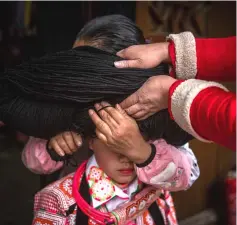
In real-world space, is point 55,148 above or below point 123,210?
above

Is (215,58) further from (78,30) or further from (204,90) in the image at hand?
(78,30)

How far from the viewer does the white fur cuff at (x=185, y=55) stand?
106cm

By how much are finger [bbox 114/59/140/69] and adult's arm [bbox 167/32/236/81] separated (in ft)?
0.32

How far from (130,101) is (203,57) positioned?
0.81 feet

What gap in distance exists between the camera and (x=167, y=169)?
1192 millimetres

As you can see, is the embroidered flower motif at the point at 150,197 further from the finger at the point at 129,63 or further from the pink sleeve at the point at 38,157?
the finger at the point at 129,63

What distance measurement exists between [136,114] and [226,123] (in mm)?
364

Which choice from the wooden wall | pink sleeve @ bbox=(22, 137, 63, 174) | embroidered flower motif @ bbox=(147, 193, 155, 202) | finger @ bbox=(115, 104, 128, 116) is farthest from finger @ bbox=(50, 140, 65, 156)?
the wooden wall

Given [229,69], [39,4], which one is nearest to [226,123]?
[229,69]

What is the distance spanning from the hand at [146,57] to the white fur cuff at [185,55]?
47 millimetres

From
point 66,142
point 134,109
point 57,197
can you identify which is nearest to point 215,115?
point 134,109

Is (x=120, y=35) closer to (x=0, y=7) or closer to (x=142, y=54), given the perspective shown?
(x=142, y=54)

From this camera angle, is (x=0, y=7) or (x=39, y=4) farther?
(x=0, y=7)

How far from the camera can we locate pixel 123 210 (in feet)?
4.25
